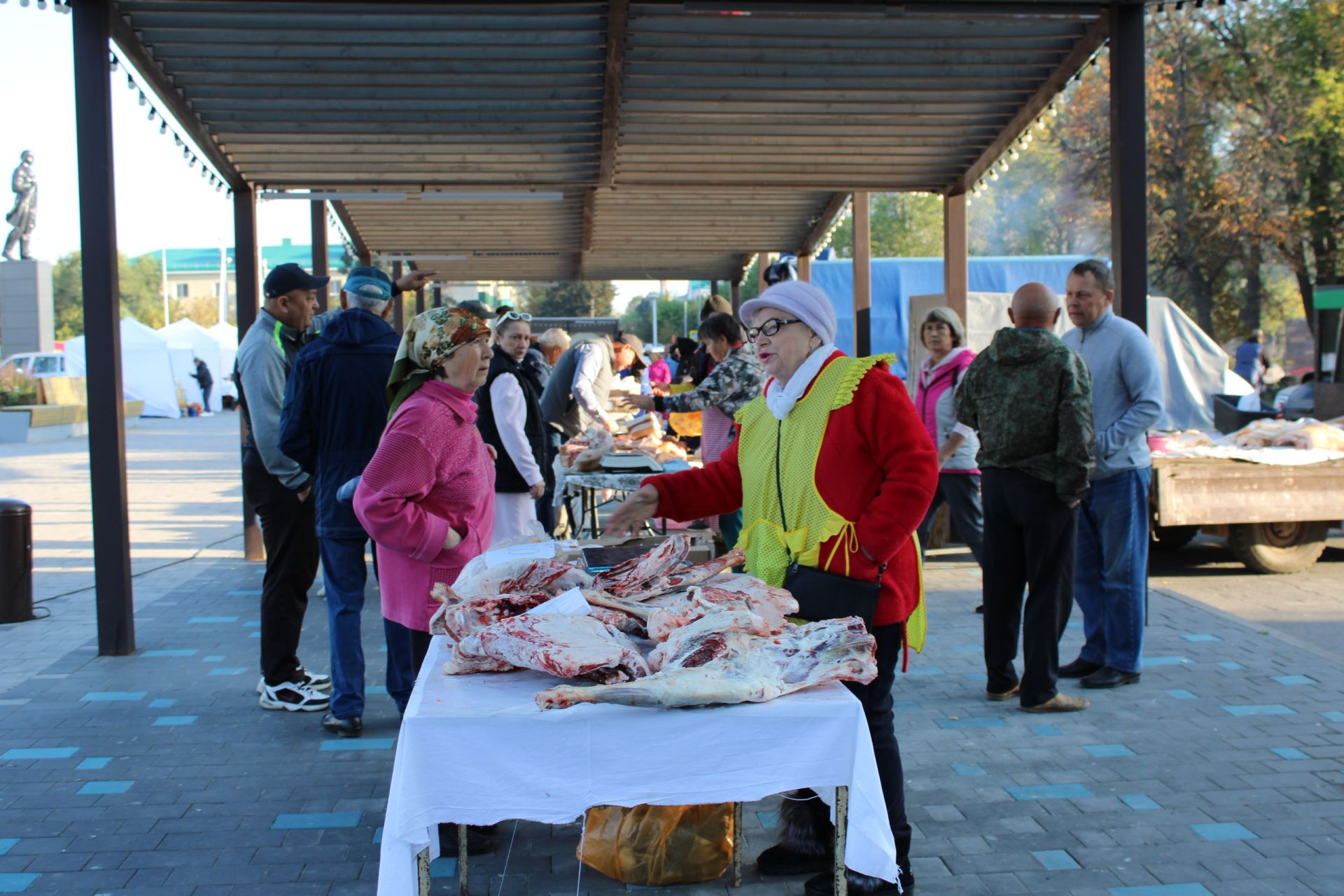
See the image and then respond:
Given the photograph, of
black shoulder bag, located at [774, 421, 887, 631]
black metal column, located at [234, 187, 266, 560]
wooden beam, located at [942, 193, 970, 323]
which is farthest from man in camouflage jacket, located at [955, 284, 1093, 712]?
black metal column, located at [234, 187, 266, 560]

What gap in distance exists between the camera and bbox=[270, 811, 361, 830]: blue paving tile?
13.5 feet

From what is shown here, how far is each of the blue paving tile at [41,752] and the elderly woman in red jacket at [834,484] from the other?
2.98 m

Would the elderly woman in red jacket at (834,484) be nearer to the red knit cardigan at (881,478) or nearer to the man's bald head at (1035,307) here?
the red knit cardigan at (881,478)

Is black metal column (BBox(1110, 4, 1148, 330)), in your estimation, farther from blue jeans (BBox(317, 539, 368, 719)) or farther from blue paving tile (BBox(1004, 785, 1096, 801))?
blue jeans (BBox(317, 539, 368, 719))

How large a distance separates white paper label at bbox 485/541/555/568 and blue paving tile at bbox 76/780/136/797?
1851mm

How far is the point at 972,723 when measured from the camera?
5.30 m

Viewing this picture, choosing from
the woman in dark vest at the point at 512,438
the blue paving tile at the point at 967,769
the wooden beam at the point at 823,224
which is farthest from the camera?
the wooden beam at the point at 823,224

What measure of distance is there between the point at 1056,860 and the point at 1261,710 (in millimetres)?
2232

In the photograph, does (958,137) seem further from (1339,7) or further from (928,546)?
(1339,7)

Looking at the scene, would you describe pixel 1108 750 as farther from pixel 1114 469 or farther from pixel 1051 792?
pixel 1114 469

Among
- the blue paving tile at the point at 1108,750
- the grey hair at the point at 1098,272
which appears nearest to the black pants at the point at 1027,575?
the blue paving tile at the point at 1108,750

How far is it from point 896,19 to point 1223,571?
5.42m

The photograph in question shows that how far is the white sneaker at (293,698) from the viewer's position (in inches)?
218

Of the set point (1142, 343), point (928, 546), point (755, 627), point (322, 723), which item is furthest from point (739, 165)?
point (755, 627)
